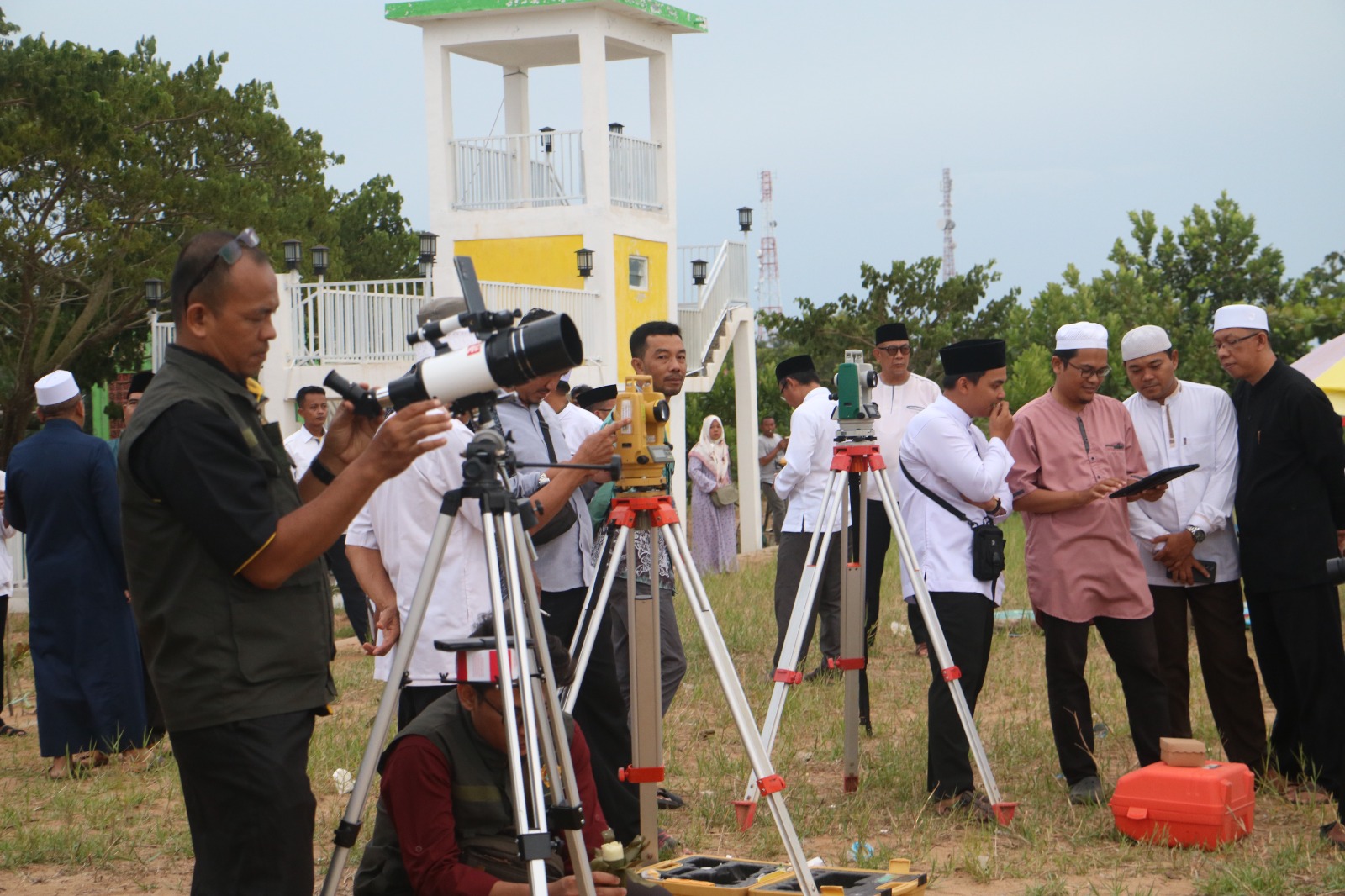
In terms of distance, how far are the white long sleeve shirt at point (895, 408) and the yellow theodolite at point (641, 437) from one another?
13.6 feet

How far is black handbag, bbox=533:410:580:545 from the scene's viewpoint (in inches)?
208

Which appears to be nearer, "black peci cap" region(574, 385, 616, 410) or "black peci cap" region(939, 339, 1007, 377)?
"black peci cap" region(939, 339, 1007, 377)

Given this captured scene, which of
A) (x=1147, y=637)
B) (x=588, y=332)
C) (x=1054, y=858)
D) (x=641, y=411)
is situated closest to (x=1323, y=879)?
(x=1054, y=858)

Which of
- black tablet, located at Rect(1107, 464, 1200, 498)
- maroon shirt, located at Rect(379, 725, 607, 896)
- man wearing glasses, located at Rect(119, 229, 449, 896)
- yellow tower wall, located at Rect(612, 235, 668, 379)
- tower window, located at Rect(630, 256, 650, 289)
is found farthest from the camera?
tower window, located at Rect(630, 256, 650, 289)

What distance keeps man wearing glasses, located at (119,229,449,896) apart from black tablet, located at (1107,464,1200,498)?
12.2 feet

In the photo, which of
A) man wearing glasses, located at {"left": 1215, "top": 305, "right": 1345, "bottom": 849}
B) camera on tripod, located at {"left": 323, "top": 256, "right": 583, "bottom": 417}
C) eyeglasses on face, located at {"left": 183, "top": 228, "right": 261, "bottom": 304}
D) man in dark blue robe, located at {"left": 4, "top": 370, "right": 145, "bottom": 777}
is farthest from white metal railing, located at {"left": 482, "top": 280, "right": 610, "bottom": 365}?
eyeglasses on face, located at {"left": 183, "top": 228, "right": 261, "bottom": 304}

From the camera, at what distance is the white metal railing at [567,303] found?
17156mm

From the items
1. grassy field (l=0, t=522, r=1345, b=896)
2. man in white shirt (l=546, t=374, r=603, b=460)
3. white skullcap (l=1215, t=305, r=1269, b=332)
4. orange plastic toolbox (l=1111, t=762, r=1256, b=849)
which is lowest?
grassy field (l=0, t=522, r=1345, b=896)

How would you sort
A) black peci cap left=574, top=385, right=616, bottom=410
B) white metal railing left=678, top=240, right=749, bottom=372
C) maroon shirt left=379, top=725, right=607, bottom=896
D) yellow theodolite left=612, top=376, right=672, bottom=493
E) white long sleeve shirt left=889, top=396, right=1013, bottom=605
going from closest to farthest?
maroon shirt left=379, top=725, right=607, bottom=896
yellow theodolite left=612, top=376, right=672, bottom=493
white long sleeve shirt left=889, top=396, right=1013, bottom=605
black peci cap left=574, top=385, right=616, bottom=410
white metal railing left=678, top=240, right=749, bottom=372

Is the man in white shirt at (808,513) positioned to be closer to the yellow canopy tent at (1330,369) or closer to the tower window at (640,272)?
the yellow canopy tent at (1330,369)

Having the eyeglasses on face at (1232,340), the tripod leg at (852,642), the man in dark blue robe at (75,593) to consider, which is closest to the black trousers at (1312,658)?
the eyeglasses on face at (1232,340)

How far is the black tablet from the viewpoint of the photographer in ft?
19.0

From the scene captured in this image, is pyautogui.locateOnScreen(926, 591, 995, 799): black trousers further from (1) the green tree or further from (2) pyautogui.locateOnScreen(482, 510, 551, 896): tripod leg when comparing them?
(1) the green tree

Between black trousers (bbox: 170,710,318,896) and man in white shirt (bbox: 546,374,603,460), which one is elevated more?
man in white shirt (bbox: 546,374,603,460)
